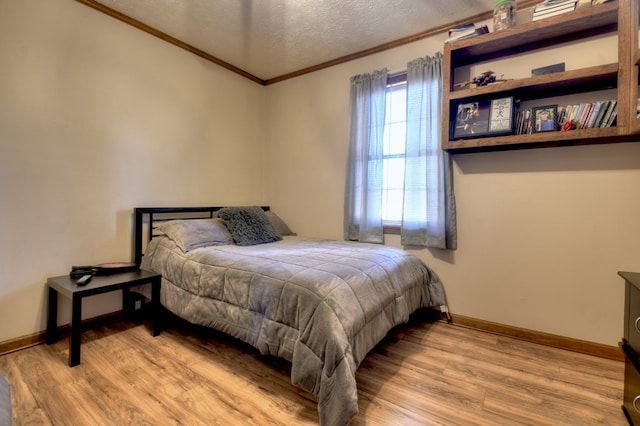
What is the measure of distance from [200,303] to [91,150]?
151 cm

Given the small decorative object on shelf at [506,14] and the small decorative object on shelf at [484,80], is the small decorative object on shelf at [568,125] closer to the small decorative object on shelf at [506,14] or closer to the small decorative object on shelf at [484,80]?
the small decorative object on shelf at [484,80]

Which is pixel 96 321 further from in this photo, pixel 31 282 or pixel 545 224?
pixel 545 224

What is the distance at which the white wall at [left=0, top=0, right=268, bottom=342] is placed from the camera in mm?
2055

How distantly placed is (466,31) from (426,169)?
1.06m

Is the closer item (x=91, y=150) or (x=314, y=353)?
(x=314, y=353)

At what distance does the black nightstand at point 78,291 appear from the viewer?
1.86 m

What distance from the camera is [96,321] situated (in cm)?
249

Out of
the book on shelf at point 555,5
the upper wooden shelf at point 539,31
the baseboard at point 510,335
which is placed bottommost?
the baseboard at point 510,335

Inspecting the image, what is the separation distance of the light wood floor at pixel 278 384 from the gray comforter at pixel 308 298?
232 millimetres

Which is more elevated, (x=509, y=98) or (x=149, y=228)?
(x=509, y=98)

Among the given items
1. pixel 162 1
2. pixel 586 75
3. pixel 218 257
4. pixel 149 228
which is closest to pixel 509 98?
pixel 586 75

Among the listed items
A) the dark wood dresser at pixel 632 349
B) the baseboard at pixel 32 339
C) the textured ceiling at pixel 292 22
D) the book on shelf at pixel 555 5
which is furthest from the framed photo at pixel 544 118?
the baseboard at pixel 32 339

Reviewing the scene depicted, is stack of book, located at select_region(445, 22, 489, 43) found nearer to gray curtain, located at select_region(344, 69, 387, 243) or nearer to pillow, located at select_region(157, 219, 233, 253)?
gray curtain, located at select_region(344, 69, 387, 243)

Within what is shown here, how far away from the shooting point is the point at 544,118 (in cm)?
211
